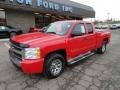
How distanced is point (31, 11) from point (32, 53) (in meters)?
15.7

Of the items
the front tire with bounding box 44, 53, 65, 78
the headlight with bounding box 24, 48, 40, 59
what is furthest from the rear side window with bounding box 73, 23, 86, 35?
the headlight with bounding box 24, 48, 40, 59

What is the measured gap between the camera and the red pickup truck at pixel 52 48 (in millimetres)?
3920

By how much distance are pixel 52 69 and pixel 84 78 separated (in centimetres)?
108

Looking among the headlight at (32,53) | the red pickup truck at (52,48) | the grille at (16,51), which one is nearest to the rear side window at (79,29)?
the red pickup truck at (52,48)

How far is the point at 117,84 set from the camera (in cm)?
424

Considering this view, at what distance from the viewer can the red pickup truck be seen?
3.92 metres

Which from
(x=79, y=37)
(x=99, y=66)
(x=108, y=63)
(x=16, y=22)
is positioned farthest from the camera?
(x=16, y=22)

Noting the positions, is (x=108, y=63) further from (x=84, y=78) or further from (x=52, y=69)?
(x=52, y=69)

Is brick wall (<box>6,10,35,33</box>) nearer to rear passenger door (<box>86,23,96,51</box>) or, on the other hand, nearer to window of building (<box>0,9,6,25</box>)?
window of building (<box>0,9,6,25</box>)

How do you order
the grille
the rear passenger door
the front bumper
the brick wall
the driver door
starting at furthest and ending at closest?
the brick wall < the rear passenger door < the driver door < the grille < the front bumper

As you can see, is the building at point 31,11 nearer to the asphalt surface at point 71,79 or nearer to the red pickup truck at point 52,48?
the red pickup truck at point 52,48

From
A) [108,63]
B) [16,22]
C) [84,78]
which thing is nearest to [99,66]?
[108,63]

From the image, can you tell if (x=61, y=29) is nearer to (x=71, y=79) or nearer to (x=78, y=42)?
(x=78, y=42)

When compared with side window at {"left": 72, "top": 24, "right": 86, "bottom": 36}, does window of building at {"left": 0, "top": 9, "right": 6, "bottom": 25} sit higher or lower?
higher
